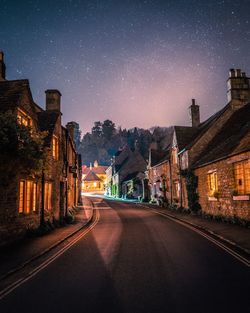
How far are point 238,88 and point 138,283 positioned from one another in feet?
72.1

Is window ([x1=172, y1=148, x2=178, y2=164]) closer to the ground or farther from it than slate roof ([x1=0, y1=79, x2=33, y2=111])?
closer to the ground

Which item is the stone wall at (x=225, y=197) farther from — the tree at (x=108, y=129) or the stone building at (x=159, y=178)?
the tree at (x=108, y=129)

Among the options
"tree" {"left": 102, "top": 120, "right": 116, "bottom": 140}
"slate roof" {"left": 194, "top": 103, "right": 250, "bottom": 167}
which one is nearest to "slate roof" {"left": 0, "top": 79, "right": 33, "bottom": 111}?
Result: "slate roof" {"left": 194, "top": 103, "right": 250, "bottom": 167}

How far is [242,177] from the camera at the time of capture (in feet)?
48.9

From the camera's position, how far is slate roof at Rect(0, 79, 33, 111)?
37.9 feet

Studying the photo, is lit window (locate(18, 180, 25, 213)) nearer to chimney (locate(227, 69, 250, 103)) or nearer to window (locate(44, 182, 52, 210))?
window (locate(44, 182, 52, 210))

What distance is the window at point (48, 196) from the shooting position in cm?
1484

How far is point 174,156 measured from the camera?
1113 inches

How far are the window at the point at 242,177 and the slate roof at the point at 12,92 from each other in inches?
470

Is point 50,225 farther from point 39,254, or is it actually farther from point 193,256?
point 193,256

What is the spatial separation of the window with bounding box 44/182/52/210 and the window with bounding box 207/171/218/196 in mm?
10772

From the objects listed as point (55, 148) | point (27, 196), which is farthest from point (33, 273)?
point (55, 148)

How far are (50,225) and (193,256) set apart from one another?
8.79 metres

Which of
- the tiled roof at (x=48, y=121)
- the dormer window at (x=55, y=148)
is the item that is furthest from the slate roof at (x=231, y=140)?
the tiled roof at (x=48, y=121)
